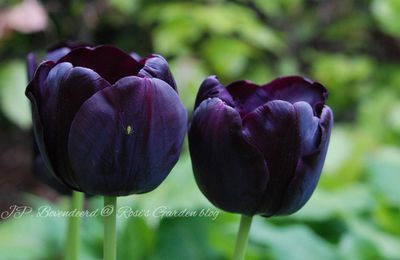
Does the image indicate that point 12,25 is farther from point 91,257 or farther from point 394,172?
point 394,172

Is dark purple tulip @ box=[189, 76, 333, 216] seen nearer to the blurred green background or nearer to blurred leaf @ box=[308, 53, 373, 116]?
the blurred green background

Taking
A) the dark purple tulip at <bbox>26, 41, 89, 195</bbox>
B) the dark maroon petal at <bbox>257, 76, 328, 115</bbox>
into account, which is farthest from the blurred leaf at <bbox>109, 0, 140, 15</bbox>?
the dark maroon petal at <bbox>257, 76, 328, 115</bbox>

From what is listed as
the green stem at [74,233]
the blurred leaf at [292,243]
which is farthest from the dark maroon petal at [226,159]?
the blurred leaf at [292,243]

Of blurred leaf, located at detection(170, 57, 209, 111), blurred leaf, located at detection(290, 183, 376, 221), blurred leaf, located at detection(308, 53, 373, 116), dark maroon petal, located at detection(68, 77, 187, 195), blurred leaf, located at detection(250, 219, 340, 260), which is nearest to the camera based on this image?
dark maroon petal, located at detection(68, 77, 187, 195)

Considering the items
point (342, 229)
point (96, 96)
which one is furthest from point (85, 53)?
point (342, 229)

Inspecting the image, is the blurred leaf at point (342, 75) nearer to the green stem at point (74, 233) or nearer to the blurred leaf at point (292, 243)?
the blurred leaf at point (292, 243)

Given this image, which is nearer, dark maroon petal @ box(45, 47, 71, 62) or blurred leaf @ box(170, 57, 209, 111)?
dark maroon petal @ box(45, 47, 71, 62)

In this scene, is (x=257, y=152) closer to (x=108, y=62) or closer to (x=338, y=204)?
(x=108, y=62)

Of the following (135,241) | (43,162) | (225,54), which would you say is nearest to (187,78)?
(225,54)
